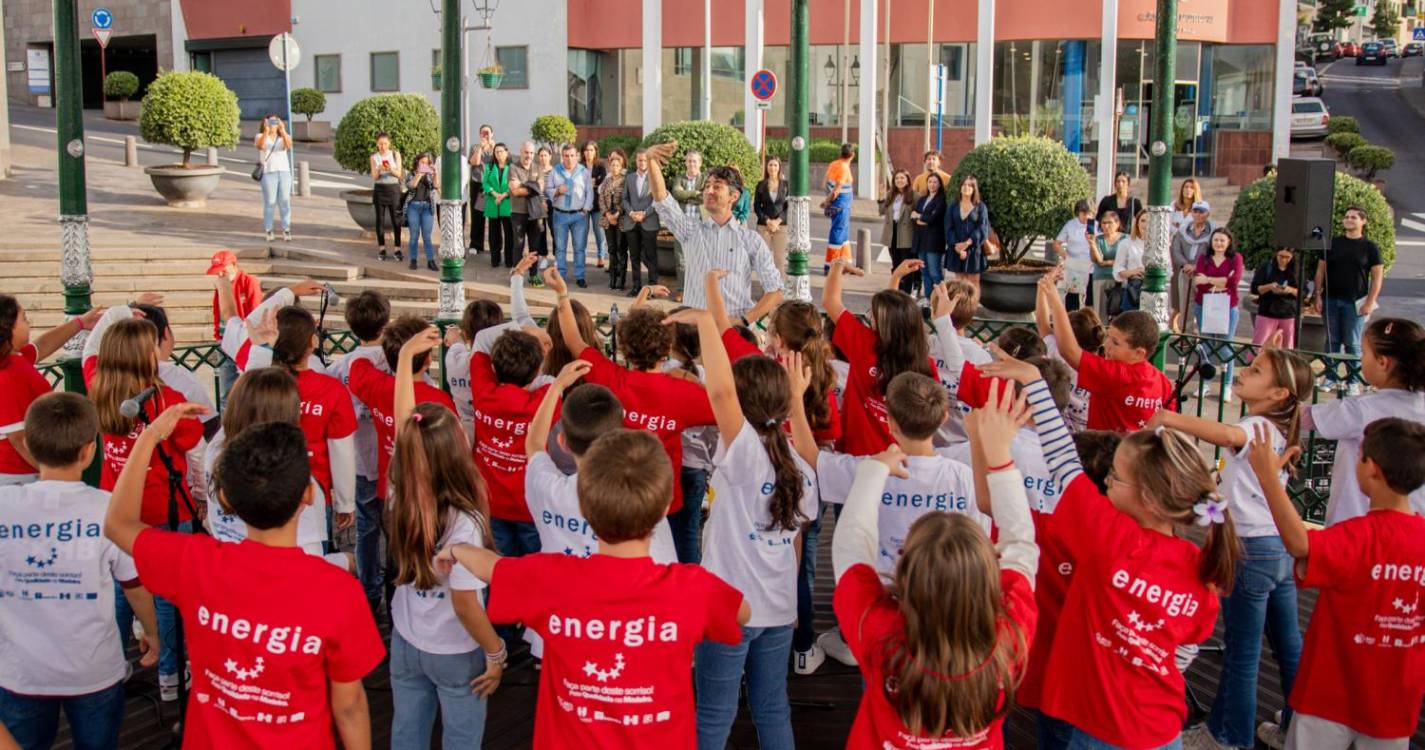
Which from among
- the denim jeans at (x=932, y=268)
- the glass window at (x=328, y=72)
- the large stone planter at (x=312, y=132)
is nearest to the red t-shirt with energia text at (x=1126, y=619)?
the denim jeans at (x=932, y=268)

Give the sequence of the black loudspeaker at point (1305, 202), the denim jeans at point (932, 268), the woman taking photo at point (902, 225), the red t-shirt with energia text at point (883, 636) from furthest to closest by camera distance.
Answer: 1. the woman taking photo at point (902, 225)
2. the denim jeans at point (932, 268)
3. the black loudspeaker at point (1305, 202)
4. the red t-shirt with energia text at point (883, 636)

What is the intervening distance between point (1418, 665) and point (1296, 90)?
56.0 metres

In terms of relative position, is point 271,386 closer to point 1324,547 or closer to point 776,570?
point 776,570

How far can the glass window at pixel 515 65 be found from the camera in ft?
123

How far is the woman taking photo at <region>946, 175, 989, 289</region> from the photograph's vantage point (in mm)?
15906

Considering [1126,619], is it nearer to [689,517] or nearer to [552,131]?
[689,517]

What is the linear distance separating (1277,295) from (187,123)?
654 inches

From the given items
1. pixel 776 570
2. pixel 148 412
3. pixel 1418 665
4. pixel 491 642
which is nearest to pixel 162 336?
pixel 148 412

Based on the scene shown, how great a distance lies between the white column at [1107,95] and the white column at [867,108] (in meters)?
5.67

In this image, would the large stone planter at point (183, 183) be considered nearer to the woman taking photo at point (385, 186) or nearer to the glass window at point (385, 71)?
the woman taking photo at point (385, 186)

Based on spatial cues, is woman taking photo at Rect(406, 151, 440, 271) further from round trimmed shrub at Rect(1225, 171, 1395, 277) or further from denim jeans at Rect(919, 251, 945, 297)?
round trimmed shrub at Rect(1225, 171, 1395, 277)

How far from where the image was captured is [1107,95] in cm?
3372

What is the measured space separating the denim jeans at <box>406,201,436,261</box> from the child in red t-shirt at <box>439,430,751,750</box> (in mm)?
14490

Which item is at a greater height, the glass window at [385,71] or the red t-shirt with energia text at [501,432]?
the glass window at [385,71]
